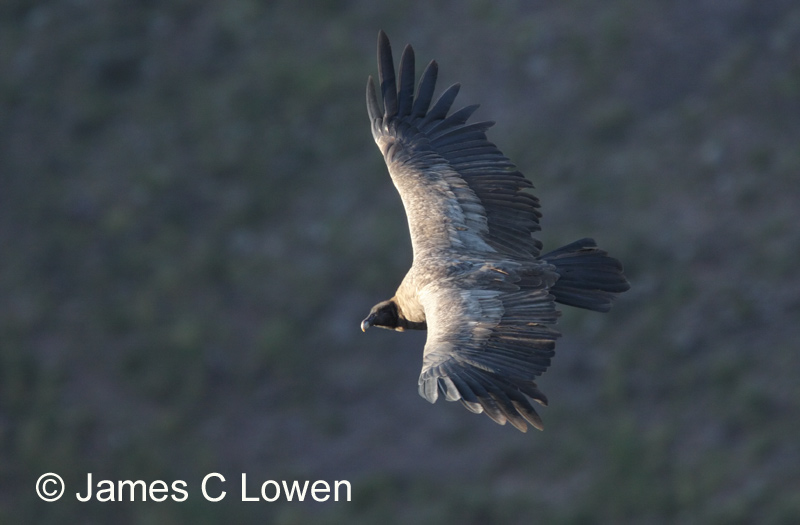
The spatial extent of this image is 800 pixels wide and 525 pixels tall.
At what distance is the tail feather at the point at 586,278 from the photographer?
901 cm

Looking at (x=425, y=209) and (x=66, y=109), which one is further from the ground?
(x=66, y=109)

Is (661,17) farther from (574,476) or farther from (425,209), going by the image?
(425,209)

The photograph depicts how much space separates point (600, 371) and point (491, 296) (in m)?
7.50

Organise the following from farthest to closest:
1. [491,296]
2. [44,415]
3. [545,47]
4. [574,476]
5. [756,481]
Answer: [545,47], [44,415], [574,476], [756,481], [491,296]

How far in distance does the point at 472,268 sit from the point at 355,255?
29.6 feet

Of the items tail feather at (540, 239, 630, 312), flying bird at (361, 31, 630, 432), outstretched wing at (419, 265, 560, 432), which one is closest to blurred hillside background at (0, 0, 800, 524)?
tail feather at (540, 239, 630, 312)

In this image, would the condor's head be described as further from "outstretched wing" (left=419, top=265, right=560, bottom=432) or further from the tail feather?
the tail feather

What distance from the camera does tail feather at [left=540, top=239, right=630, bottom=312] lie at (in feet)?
29.6

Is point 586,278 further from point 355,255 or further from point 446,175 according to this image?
point 355,255

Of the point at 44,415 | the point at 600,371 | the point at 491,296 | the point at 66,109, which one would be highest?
the point at 66,109

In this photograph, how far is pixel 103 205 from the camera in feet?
63.0

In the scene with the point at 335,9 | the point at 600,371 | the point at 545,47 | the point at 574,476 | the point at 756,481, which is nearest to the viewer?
the point at 756,481

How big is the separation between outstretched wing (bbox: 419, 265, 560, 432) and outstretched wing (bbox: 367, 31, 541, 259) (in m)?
0.62

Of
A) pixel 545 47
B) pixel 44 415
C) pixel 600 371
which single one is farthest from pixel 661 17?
pixel 44 415
